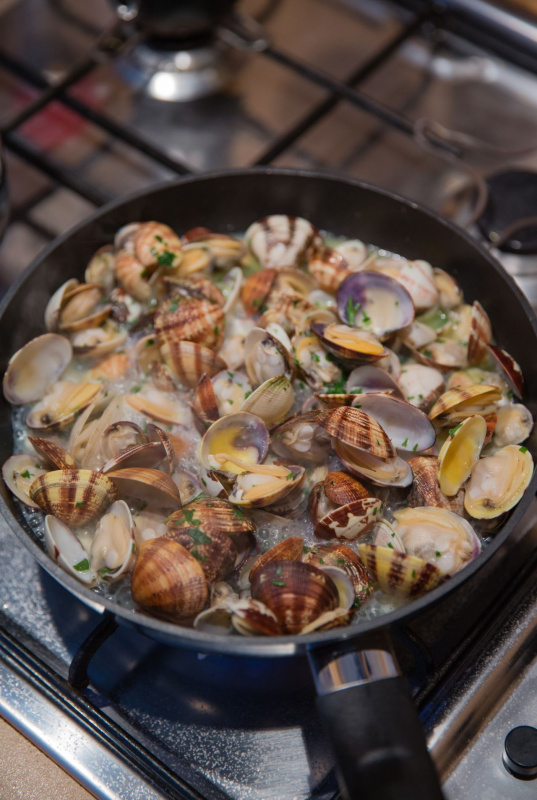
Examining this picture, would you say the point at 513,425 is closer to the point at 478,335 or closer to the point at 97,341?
the point at 478,335

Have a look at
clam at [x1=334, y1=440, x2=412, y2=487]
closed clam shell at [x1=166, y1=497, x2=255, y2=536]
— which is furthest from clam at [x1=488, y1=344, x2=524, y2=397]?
closed clam shell at [x1=166, y1=497, x2=255, y2=536]

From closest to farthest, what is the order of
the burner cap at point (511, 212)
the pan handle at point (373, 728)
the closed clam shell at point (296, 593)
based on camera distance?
the pan handle at point (373, 728)
the closed clam shell at point (296, 593)
the burner cap at point (511, 212)

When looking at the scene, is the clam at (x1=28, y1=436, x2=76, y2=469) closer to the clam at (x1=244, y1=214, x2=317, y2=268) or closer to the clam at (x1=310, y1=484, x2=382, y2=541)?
the clam at (x1=310, y1=484, x2=382, y2=541)

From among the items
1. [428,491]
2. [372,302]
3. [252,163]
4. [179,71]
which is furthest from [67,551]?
[179,71]

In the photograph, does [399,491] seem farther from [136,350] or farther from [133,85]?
[133,85]

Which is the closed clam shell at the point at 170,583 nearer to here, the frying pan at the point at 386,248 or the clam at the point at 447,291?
the frying pan at the point at 386,248

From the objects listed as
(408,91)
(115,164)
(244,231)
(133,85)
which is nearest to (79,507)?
(244,231)

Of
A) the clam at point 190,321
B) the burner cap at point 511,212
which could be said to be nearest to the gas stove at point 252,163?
the burner cap at point 511,212
